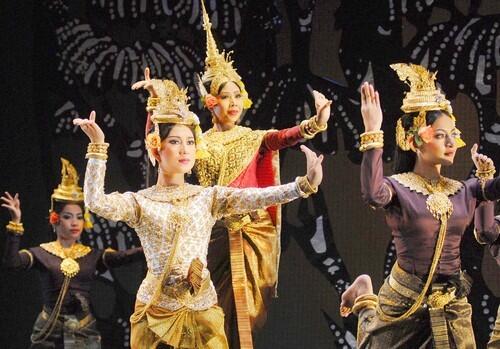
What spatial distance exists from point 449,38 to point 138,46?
6.35 feet

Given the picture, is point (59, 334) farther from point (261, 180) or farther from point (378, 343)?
point (378, 343)

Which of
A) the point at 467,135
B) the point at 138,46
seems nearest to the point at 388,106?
the point at 467,135

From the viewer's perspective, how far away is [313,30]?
21.5ft

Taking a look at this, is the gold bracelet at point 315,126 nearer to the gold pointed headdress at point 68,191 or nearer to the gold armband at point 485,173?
the gold armband at point 485,173

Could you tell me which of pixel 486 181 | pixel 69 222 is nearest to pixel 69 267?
pixel 69 222

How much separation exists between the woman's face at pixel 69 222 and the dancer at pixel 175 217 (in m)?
1.70

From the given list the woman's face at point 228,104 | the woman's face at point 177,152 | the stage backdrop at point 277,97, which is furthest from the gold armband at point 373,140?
the stage backdrop at point 277,97

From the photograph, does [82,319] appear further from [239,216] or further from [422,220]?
[422,220]

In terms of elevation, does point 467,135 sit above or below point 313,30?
below

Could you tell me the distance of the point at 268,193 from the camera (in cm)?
450

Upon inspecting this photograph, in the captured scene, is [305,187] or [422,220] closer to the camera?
[305,187]

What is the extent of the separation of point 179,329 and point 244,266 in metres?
0.90

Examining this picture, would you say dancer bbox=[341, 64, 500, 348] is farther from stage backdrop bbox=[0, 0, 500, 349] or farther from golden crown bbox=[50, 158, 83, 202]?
golden crown bbox=[50, 158, 83, 202]

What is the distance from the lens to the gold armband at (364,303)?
4.82 m
